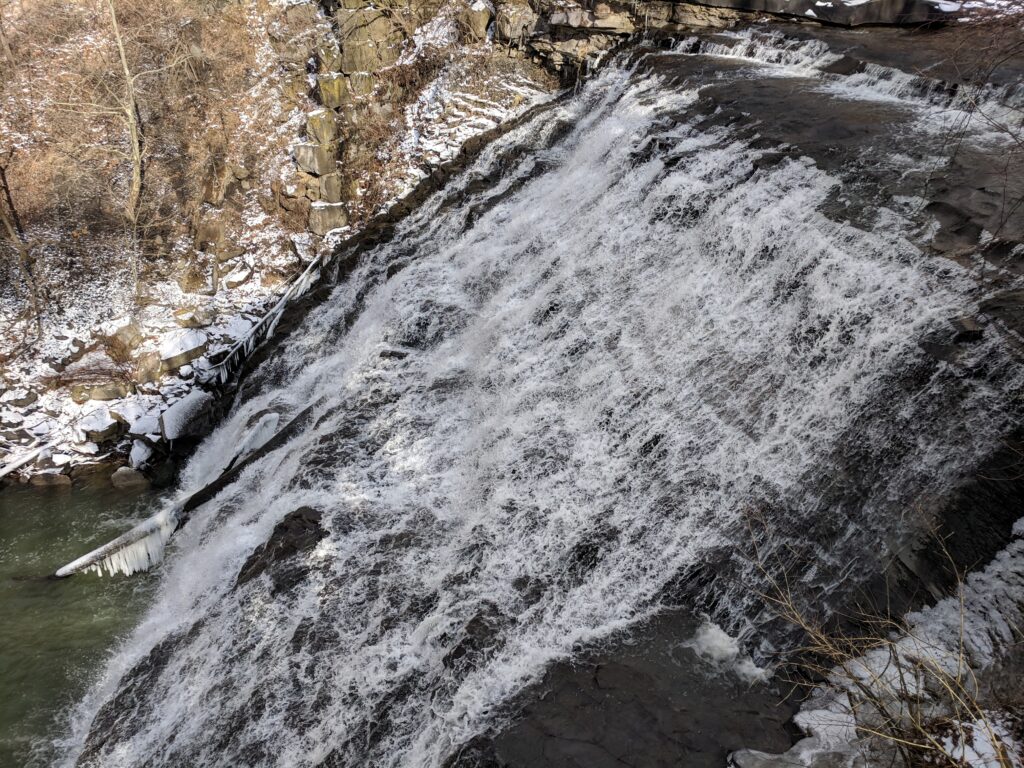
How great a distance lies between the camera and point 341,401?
8.69m

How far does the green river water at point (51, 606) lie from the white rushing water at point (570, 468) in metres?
0.47

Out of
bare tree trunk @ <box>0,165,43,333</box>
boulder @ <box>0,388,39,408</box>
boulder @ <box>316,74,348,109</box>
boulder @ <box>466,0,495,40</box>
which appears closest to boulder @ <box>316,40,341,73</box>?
boulder @ <box>316,74,348,109</box>

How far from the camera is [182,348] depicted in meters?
12.1

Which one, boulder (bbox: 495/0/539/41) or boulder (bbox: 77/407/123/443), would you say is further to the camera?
boulder (bbox: 495/0/539/41)

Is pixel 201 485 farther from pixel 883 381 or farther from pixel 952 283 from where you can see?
pixel 952 283

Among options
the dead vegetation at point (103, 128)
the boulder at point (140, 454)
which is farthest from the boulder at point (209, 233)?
the boulder at point (140, 454)

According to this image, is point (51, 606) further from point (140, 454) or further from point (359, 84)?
point (359, 84)

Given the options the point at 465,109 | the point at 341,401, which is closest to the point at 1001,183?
the point at 341,401

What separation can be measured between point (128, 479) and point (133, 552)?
2481 millimetres

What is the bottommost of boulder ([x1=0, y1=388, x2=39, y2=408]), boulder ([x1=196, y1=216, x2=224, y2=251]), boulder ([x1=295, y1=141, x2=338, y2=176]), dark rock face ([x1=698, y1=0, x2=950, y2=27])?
boulder ([x1=0, y1=388, x2=39, y2=408])

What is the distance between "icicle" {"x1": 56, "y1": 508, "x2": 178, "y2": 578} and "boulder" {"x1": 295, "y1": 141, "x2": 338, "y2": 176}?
8.20 m

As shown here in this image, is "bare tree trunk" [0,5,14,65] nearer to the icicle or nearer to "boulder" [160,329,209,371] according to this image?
"boulder" [160,329,209,371]

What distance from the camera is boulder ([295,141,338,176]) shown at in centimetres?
1351

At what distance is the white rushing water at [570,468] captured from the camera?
5.15 m
